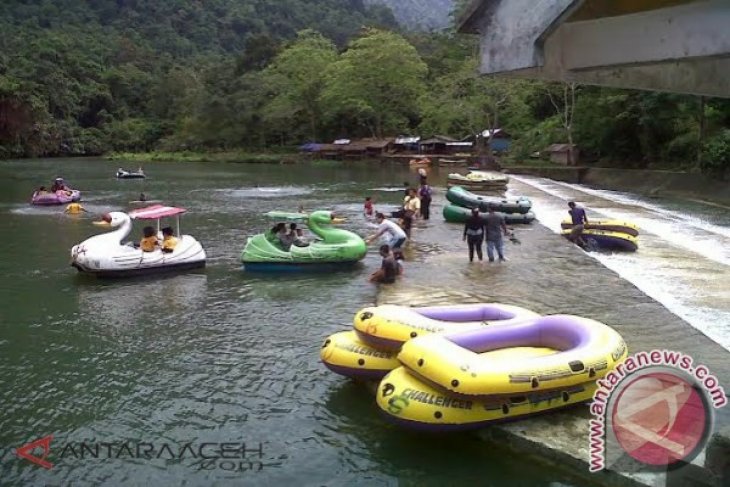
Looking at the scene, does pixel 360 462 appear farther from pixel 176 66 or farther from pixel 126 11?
pixel 126 11

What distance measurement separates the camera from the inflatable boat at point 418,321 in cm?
902

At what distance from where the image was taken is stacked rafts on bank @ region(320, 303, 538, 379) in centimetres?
904

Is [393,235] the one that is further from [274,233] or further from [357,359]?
[357,359]

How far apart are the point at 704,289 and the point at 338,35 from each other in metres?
128

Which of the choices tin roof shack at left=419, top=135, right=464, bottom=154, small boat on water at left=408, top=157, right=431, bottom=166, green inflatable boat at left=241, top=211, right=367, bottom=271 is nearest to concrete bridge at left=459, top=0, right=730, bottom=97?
green inflatable boat at left=241, top=211, right=367, bottom=271

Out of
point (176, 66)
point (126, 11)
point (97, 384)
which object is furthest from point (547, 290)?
point (126, 11)

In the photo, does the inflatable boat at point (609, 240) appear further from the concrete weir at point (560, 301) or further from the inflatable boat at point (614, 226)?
the concrete weir at point (560, 301)

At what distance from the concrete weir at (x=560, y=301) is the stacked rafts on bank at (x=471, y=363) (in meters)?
0.42

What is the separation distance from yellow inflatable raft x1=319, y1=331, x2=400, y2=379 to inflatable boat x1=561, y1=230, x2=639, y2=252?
11902mm

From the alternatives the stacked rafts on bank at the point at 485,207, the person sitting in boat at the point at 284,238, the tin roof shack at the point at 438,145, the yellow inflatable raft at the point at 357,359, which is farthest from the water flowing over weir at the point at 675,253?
the tin roof shack at the point at 438,145

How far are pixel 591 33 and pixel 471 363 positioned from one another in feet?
13.8
